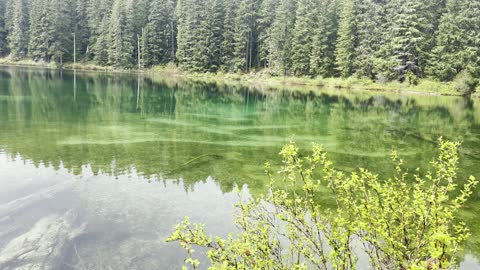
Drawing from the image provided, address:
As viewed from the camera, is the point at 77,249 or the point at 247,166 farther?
the point at 247,166

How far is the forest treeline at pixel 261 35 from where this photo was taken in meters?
54.5

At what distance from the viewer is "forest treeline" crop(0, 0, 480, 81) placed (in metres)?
54.5

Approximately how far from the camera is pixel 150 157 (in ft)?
48.9

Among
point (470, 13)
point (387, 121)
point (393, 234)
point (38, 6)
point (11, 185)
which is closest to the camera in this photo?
point (393, 234)

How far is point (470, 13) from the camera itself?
5238cm

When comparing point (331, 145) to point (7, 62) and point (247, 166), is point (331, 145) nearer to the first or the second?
point (247, 166)

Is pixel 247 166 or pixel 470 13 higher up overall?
pixel 470 13

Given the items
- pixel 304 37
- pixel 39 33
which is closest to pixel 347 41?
pixel 304 37

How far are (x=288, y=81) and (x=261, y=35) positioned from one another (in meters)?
12.2

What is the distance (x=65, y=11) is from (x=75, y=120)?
66330 millimetres

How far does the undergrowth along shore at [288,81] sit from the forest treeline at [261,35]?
146 cm

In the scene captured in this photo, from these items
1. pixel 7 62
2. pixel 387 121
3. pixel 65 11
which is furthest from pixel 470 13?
pixel 7 62

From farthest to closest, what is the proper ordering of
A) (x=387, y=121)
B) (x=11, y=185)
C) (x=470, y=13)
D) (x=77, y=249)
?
(x=470, y=13) < (x=387, y=121) < (x=11, y=185) < (x=77, y=249)

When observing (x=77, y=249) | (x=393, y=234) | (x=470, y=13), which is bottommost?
(x=77, y=249)
